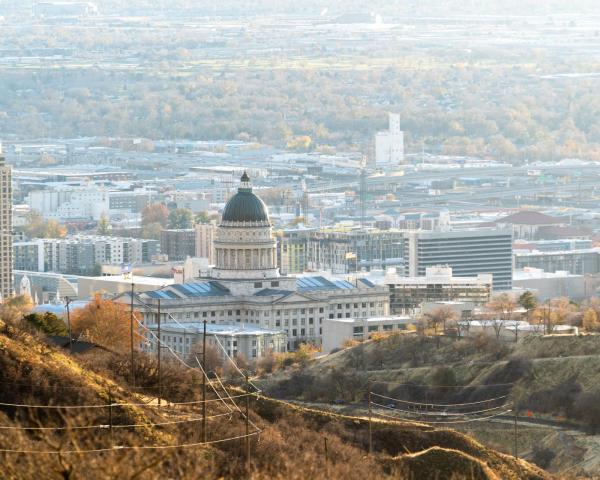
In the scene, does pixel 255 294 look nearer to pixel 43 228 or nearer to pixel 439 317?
pixel 439 317

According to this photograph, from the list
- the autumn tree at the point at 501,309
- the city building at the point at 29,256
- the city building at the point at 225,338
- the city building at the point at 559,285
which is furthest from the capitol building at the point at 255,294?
the city building at the point at 29,256

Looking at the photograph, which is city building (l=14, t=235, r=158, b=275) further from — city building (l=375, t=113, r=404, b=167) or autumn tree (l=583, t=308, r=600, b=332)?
city building (l=375, t=113, r=404, b=167)

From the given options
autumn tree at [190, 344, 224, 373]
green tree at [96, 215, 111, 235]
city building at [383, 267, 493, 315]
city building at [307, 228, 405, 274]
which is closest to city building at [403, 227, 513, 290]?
city building at [307, 228, 405, 274]

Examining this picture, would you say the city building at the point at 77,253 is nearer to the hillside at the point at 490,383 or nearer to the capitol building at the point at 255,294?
the capitol building at the point at 255,294

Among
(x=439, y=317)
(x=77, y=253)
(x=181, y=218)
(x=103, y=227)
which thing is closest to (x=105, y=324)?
(x=439, y=317)

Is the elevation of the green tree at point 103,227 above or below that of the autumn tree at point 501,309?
below

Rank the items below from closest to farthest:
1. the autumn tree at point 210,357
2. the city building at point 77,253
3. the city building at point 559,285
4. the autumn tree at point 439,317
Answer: the autumn tree at point 210,357 → the autumn tree at point 439,317 → the city building at point 559,285 → the city building at point 77,253

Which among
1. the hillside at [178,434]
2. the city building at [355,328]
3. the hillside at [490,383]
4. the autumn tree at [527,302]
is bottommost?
the city building at [355,328]
